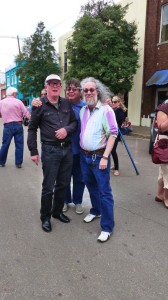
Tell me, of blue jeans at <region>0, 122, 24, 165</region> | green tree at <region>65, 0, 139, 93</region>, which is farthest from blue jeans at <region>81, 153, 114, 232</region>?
green tree at <region>65, 0, 139, 93</region>

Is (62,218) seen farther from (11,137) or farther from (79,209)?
(11,137)

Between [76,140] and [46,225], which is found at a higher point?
[76,140]

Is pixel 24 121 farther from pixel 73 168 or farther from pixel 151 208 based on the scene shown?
pixel 151 208

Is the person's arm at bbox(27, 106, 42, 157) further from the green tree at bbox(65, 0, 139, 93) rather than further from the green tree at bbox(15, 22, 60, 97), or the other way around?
the green tree at bbox(15, 22, 60, 97)

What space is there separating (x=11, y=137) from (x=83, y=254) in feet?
14.7

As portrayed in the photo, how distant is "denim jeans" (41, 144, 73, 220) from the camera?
357 cm

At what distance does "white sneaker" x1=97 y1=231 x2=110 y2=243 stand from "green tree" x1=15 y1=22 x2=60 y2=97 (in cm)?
2088

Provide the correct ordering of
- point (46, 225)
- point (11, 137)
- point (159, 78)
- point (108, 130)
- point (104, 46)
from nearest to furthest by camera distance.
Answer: point (108, 130), point (46, 225), point (11, 137), point (104, 46), point (159, 78)

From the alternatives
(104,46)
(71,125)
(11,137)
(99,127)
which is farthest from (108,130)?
(104,46)

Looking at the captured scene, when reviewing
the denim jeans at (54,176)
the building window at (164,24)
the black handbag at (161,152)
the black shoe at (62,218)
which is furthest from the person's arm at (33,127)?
the building window at (164,24)

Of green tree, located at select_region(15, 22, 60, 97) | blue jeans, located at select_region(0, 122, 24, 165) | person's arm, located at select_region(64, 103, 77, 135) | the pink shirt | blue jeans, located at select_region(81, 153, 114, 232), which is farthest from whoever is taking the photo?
green tree, located at select_region(15, 22, 60, 97)

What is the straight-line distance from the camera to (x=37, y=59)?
23078 mm

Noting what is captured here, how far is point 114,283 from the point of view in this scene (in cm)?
263

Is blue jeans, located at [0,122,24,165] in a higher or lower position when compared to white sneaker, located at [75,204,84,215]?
higher
